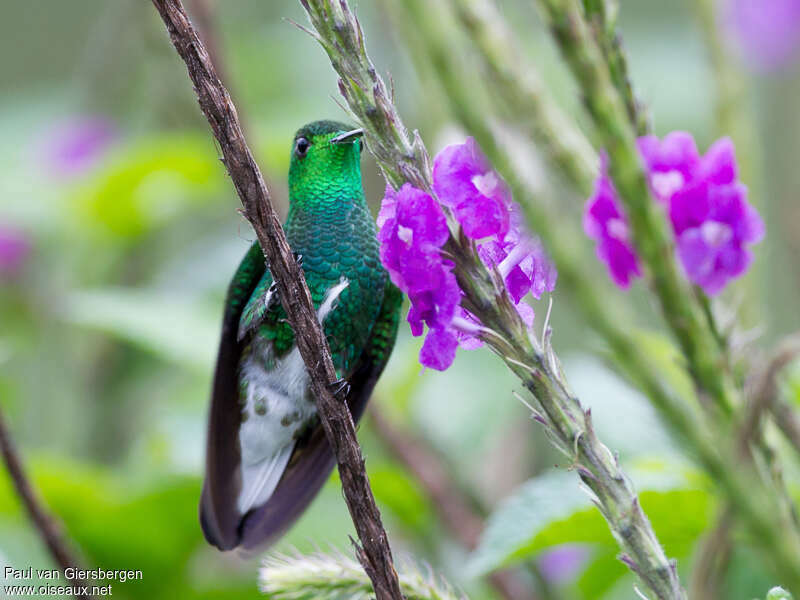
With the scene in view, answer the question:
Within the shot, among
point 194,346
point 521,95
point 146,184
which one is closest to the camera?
point 521,95

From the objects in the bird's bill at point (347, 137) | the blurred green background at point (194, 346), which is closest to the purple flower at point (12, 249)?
the blurred green background at point (194, 346)

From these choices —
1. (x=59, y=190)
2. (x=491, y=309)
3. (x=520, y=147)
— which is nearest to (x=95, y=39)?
(x=59, y=190)

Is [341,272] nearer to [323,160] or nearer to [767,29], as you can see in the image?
[323,160]

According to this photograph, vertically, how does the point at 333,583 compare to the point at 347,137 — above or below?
below

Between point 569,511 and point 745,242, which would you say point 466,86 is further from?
point 569,511

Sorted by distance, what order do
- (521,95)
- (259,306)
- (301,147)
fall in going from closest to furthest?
(521,95)
(259,306)
(301,147)

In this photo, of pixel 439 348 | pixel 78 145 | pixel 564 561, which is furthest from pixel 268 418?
pixel 78 145
